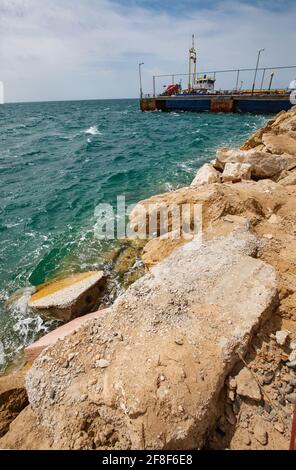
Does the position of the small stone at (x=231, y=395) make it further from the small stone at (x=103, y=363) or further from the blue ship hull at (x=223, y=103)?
the blue ship hull at (x=223, y=103)

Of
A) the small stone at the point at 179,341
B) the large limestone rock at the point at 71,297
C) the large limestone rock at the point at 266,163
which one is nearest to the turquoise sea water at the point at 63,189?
the large limestone rock at the point at 71,297

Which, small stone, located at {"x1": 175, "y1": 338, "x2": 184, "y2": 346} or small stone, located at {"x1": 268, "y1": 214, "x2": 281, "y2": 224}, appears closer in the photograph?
small stone, located at {"x1": 175, "y1": 338, "x2": 184, "y2": 346}

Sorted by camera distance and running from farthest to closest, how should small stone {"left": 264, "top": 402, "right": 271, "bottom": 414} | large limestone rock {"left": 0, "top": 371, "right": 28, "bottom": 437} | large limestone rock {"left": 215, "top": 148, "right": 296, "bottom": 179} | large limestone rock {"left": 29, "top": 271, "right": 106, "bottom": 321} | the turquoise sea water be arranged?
1. large limestone rock {"left": 215, "top": 148, "right": 296, "bottom": 179}
2. the turquoise sea water
3. large limestone rock {"left": 29, "top": 271, "right": 106, "bottom": 321}
4. large limestone rock {"left": 0, "top": 371, "right": 28, "bottom": 437}
5. small stone {"left": 264, "top": 402, "right": 271, "bottom": 414}

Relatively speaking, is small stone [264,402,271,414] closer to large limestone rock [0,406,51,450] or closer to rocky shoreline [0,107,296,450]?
rocky shoreline [0,107,296,450]

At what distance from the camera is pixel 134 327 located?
3.97m

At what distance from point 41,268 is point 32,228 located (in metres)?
3.36

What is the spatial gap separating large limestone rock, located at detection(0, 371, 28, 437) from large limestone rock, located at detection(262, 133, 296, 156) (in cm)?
1298

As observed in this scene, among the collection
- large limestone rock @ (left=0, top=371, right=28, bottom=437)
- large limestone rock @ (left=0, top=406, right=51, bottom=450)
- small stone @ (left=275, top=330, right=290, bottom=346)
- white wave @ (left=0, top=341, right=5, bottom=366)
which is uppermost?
small stone @ (left=275, top=330, right=290, bottom=346)

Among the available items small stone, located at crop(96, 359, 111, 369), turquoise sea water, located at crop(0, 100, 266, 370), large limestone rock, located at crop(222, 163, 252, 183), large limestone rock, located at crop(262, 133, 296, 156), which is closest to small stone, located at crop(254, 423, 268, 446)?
small stone, located at crop(96, 359, 111, 369)

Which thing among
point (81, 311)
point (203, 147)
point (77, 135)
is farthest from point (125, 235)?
point (77, 135)

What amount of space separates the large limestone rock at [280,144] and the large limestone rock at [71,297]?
10.2m

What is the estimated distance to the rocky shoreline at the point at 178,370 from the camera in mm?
3062

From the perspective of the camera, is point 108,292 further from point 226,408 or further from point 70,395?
point 226,408

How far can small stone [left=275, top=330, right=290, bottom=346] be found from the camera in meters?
3.89
